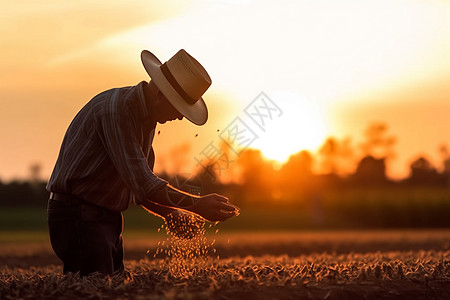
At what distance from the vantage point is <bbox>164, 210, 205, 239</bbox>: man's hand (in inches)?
248

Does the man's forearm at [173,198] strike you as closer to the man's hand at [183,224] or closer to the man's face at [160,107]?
the man's face at [160,107]

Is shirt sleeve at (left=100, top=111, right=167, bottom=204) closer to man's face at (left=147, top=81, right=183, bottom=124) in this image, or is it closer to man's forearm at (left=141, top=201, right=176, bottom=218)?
man's face at (left=147, top=81, right=183, bottom=124)

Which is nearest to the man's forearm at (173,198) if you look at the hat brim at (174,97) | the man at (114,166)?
the man at (114,166)

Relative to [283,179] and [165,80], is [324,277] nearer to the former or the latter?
[165,80]

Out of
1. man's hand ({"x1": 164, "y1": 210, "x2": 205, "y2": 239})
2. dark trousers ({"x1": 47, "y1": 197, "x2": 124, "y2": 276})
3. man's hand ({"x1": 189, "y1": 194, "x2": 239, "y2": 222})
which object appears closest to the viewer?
man's hand ({"x1": 189, "y1": 194, "x2": 239, "y2": 222})

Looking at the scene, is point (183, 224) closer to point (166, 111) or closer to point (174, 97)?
point (166, 111)

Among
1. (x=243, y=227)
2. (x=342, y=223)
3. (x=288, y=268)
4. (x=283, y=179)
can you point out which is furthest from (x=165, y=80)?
(x=283, y=179)

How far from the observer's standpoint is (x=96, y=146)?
18.9 ft

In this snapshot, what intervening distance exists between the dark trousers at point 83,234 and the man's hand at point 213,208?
40.7 inches

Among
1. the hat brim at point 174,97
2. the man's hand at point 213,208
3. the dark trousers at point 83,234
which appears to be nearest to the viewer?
the man's hand at point 213,208

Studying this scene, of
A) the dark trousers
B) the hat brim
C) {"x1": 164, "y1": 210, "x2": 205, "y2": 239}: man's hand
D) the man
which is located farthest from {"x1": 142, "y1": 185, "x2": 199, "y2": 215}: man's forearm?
{"x1": 164, "y1": 210, "x2": 205, "y2": 239}: man's hand

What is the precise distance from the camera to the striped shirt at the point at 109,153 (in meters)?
5.36

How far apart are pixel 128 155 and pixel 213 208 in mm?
776

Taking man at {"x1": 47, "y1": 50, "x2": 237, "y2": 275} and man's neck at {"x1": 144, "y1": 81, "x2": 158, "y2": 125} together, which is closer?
man at {"x1": 47, "y1": 50, "x2": 237, "y2": 275}
